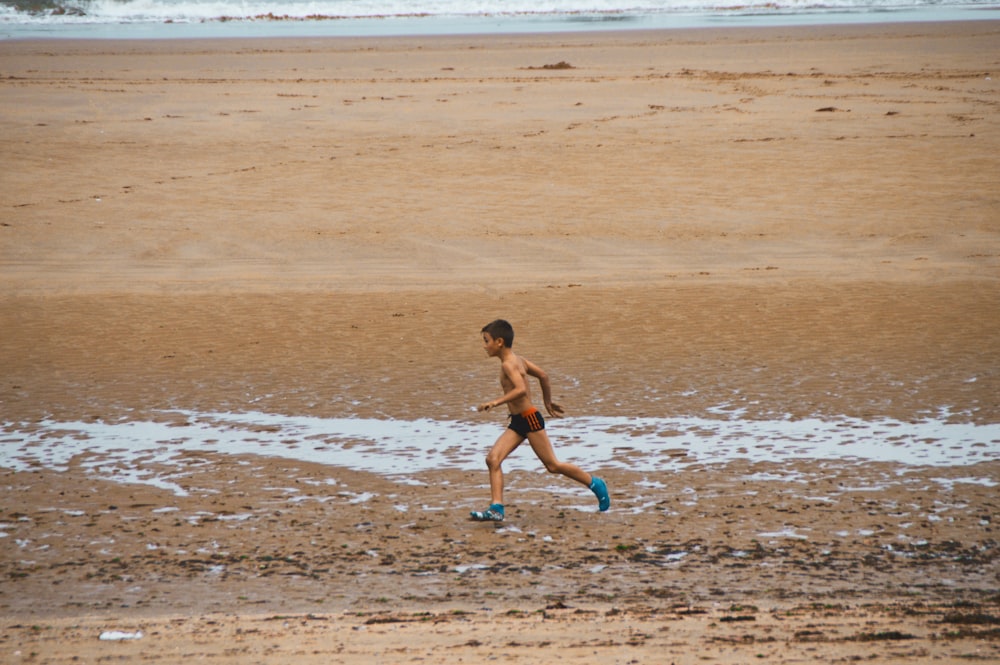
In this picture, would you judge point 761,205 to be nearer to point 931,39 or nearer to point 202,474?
point 202,474

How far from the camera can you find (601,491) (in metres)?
6.00

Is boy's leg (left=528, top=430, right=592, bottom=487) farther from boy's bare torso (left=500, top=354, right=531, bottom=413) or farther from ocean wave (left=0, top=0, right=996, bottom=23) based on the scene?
ocean wave (left=0, top=0, right=996, bottom=23)

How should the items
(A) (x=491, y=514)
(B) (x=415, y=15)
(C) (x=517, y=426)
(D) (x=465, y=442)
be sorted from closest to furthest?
(A) (x=491, y=514)
(C) (x=517, y=426)
(D) (x=465, y=442)
(B) (x=415, y=15)

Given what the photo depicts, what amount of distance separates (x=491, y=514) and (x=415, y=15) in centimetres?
4176

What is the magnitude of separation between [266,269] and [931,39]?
67.2 ft

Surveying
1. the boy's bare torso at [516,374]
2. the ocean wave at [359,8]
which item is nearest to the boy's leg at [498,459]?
the boy's bare torso at [516,374]

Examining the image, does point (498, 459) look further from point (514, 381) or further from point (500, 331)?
point (500, 331)

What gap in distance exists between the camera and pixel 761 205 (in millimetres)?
14156

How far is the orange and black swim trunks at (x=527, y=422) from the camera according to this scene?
20.0 feet

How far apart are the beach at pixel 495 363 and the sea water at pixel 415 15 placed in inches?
620

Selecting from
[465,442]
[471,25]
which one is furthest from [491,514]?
[471,25]

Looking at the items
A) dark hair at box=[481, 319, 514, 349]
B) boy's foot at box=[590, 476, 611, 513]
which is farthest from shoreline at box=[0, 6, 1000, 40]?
boy's foot at box=[590, 476, 611, 513]

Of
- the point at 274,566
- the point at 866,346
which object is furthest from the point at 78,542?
the point at 866,346

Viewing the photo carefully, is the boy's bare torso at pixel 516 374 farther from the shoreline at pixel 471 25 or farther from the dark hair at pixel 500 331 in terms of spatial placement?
the shoreline at pixel 471 25
